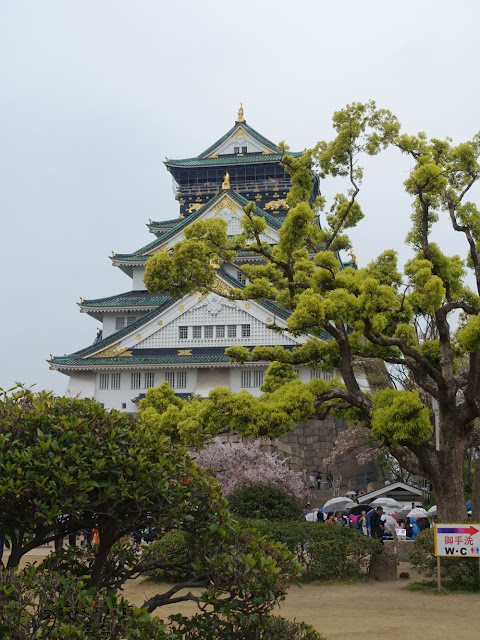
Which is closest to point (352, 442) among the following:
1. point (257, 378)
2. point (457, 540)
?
point (257, 378)

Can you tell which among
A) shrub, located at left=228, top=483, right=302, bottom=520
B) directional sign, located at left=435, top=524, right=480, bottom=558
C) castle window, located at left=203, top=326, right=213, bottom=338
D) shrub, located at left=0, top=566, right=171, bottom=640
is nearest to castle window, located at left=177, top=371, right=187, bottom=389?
castle window, located at left=203, top=326, right=213, bottom=338

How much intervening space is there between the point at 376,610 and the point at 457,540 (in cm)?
272

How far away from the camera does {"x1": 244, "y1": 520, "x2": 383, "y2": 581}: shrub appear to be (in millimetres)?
17422

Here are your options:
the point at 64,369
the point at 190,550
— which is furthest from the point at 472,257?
the point at 64,369

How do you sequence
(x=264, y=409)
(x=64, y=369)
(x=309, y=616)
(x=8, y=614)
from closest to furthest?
(x=8, y=614) < (x=309, y=616) < (x=264, y=409) < (x=64, y=369)

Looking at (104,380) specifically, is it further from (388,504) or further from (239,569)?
(239,569)

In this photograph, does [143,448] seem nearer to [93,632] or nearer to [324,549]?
[93,632]

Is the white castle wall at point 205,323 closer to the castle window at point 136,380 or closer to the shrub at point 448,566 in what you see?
the castle window at point 136,380

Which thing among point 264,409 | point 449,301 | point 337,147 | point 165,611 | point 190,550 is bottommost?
point 165,611

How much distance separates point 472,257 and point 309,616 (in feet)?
28.6

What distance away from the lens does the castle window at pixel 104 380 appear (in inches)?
1554

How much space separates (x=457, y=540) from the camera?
15.0 metres

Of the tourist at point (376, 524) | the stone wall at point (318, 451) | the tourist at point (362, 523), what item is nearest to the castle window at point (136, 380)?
the stone wall at point (318, 451)

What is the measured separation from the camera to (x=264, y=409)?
1560 centimetres
